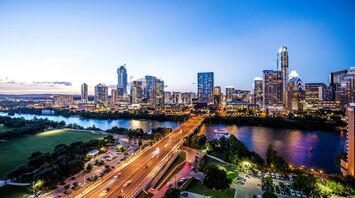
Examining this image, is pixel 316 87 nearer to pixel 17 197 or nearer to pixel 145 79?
pixel 145 79

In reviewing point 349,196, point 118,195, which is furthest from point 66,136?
point 349,196

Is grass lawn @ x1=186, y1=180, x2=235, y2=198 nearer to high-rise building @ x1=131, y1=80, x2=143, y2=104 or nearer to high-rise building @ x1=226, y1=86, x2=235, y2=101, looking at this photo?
high-rise building @ x1=131, y1=80, x2=143, y2=104

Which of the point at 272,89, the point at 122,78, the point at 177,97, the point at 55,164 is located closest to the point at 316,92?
the point at 272,89

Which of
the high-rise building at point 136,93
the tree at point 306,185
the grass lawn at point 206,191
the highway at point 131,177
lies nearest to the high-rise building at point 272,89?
the high-rise building at point 136,93

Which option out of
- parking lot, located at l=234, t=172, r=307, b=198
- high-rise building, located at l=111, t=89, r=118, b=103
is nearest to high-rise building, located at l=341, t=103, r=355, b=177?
parking lot, located at l=234, t=172, r=307, b=198

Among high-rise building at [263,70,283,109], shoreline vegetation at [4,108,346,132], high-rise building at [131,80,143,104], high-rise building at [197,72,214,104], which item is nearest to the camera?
shoreline vegetation at [4,108,346,132]

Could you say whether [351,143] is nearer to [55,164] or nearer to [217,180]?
[217,180]
